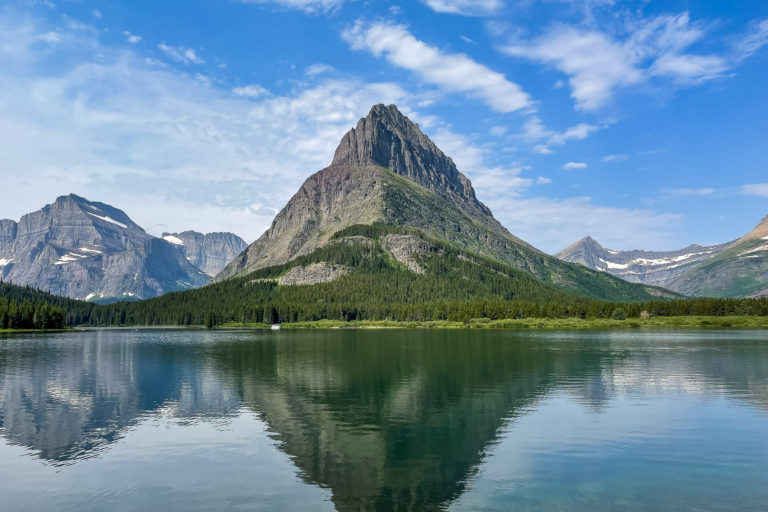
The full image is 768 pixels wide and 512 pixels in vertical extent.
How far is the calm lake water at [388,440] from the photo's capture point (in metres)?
28.7

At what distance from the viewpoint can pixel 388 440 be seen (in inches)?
1575

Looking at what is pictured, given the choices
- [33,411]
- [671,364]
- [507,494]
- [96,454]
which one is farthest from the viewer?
[671,364]

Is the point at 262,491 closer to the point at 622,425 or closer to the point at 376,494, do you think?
the point at 376,494

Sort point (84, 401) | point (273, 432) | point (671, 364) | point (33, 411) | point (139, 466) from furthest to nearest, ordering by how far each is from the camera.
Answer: point (671, 364), point (84, 401), point (33, 411), point (273, 432), point (139, 466)

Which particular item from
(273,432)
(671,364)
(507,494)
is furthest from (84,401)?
(671,364)

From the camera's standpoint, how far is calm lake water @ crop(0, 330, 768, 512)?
28.7 metres

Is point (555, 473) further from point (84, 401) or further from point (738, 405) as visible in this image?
point (84, 401)

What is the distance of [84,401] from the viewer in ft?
192

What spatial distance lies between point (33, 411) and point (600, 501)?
179 ft

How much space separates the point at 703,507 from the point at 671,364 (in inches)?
2863

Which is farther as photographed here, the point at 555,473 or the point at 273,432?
the point at 273,432

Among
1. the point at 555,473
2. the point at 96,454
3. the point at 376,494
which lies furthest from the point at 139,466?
the point at 555,473

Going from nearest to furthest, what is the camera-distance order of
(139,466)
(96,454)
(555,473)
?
1. (555,473)
2. (139,466)
3. (96,454)

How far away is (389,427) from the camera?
44.4 m
